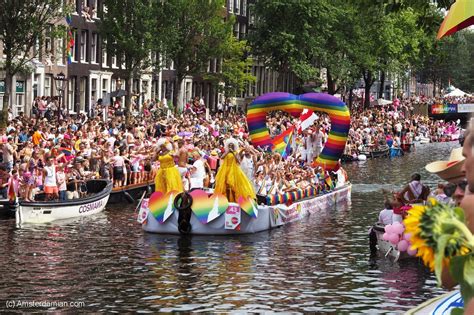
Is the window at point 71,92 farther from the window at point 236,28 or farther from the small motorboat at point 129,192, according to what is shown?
the window at point 236,28

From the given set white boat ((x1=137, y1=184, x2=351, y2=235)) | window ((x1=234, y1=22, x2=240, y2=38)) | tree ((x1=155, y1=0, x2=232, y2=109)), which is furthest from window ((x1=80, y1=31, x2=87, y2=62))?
white boat ((x1=137, y1=184, x2=351, y2=235))

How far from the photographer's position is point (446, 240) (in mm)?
5418

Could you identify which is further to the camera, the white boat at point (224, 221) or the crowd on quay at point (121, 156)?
the crowd on quay at point (121, 156)

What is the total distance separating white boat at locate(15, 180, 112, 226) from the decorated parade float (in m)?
2.48

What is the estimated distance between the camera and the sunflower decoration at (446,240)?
541 cm

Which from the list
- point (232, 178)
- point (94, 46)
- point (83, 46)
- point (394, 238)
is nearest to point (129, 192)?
point (232, 178)

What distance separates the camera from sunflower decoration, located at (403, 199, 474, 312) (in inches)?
213

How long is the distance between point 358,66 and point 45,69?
42093 mm

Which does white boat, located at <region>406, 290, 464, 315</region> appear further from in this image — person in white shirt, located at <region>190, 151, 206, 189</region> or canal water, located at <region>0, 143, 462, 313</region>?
person in white shirt, located at <region>190, 151, 206, 189</region>

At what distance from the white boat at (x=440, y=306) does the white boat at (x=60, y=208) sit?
2136 cm

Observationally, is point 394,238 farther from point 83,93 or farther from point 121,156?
point 83,93

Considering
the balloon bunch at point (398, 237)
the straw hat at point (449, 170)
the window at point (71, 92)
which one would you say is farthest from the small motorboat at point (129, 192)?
the balloon bunch at point (398, 237)

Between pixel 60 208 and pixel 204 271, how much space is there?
9.00 meters

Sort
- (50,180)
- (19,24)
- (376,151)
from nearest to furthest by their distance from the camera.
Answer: (50,180) → (19,24) → (376,151)
